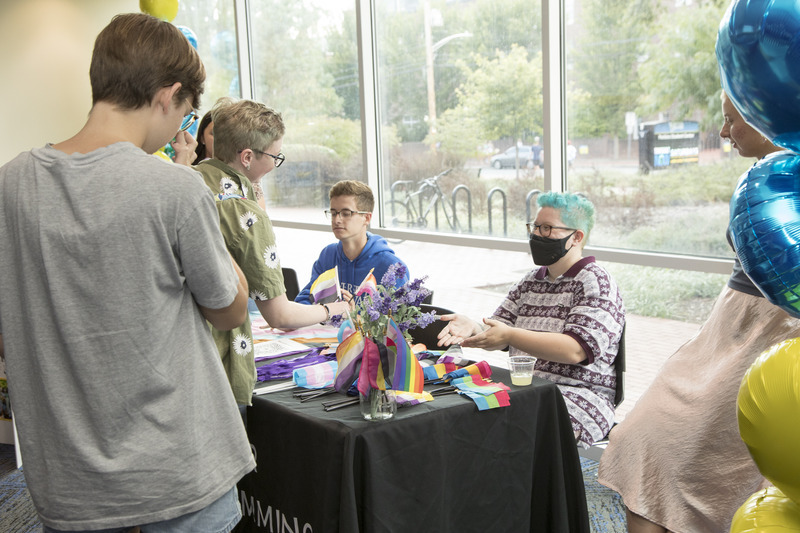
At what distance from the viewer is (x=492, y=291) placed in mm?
4469

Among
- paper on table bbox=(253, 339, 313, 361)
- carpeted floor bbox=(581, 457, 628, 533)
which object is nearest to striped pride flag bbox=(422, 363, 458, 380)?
paper on table bbox=(253, 339, 313, 361)

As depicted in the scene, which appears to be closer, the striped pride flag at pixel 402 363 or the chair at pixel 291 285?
the striped pride flag at pixel 402 363

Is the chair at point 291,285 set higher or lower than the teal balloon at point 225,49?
lower

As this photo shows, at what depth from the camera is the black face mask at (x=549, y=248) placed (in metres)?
2.59

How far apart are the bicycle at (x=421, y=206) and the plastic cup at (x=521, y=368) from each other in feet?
7.54

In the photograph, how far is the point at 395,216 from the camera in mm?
4852

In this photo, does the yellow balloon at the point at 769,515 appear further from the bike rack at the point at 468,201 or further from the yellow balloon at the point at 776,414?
the bike rack at the point at 468,201

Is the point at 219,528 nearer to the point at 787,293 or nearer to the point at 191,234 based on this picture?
the point at 191,234

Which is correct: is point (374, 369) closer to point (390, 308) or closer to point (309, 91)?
point (390, 308)

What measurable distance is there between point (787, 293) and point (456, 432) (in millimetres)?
980

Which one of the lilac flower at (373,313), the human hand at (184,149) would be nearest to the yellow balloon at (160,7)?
the human hand at (184,149)

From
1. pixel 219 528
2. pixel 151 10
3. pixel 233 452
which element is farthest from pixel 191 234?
pixel 151 10

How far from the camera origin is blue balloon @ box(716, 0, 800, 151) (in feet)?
3.53

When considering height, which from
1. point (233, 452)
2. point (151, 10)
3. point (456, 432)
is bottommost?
point (456, 432)
